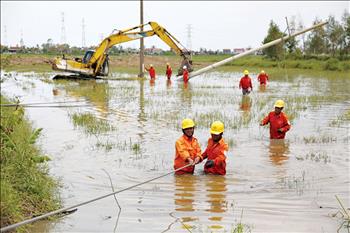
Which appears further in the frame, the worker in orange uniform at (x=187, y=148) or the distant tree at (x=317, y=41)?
the distant tree at (x=317, y=41)

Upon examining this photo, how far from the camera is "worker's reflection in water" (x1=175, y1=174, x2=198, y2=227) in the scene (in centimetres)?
668

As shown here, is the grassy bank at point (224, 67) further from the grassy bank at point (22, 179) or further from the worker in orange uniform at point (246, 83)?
the grassy bank at point (22, 179)

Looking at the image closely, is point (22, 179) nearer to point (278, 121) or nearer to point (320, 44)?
point (278, 121)

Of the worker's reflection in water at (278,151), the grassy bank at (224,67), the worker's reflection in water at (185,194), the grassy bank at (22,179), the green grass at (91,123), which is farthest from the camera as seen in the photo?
the grassy bank at (224,67)

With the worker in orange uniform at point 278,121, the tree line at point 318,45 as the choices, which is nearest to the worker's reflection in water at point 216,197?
the worker in orange uniform at point 278,121

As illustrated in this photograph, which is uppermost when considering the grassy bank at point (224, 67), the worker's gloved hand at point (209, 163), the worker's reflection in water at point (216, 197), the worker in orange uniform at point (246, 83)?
the grassy bank at point (224, 67)

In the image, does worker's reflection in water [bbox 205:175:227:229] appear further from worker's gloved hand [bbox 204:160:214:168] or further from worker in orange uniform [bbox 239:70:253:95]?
worker in orange uniform [bbox 239:70:253:95]

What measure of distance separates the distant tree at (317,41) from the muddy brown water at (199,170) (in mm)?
40084

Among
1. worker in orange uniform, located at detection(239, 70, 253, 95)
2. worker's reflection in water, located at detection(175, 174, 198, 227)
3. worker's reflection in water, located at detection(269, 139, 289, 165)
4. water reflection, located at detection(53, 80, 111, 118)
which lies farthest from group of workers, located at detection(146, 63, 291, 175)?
worker in orange uniform, located at detection(239, 70, 253, 95)

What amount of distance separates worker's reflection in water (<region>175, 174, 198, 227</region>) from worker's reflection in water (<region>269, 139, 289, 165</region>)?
2.41 metres

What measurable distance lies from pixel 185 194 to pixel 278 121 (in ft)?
16.4

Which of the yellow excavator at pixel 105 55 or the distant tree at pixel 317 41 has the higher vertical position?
the distant tree at pixel 317 41

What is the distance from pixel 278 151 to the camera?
11227 millimetres

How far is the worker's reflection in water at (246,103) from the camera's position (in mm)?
18438
